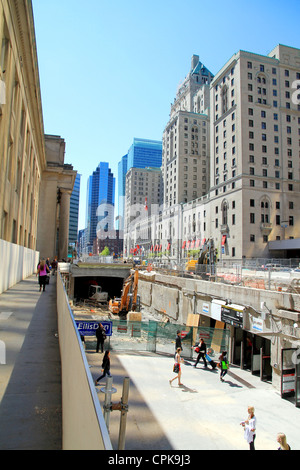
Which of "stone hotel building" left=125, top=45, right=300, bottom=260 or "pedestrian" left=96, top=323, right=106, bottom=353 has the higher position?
"stone hotel building" left=125, top=45, right=300, bottom=260

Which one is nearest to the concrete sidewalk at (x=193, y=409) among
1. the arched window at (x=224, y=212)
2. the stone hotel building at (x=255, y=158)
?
the stone hotel building at (x=255, y=158)

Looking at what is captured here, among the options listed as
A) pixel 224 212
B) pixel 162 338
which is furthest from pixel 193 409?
pixel 224 212

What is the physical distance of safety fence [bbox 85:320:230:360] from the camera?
19.5m

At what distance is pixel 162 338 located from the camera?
66.9 feet

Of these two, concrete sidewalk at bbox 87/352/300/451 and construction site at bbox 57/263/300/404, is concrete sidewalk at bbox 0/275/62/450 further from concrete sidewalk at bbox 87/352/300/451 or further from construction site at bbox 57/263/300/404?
construction site at bbox 57/263/300/404

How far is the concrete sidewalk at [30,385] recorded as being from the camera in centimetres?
390

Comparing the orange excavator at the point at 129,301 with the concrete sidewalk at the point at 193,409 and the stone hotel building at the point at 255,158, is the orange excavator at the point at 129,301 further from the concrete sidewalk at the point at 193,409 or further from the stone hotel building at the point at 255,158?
the stone hotel building at the point at 255,158

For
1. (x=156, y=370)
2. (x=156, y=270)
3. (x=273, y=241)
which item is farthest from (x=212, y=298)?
(x=273, y=241)

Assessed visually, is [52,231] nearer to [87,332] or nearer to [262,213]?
[87,332]

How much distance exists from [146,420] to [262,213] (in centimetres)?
5780

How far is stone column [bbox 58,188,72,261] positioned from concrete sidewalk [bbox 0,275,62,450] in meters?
40.0

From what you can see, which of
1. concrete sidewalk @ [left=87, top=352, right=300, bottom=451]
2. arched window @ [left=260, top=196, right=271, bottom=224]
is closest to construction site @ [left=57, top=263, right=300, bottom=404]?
concrete sidewalk @ [left=87, top=352, right=300, bottom=451]

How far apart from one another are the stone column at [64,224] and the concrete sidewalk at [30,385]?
131ft
